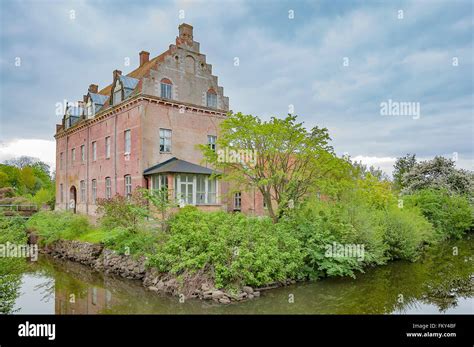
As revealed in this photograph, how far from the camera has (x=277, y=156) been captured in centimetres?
1547

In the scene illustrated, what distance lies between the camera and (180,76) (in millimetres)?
23062

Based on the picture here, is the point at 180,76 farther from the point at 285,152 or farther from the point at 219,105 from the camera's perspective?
the point at 285,152

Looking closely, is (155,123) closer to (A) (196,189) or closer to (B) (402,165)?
(A) (196,189)

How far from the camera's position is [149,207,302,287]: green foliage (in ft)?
36.8

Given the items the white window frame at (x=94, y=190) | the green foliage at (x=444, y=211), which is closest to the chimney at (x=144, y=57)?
the white window frame at (x=94, y=190)

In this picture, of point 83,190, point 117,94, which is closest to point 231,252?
point 117,94

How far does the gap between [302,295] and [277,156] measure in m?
6.41

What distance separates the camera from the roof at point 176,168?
20184mm

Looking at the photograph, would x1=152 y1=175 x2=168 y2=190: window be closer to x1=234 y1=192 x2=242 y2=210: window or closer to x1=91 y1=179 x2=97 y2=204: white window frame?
x1=234 y1=192 x2=242 y2=210: window

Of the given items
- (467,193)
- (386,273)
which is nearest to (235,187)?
(386,273)

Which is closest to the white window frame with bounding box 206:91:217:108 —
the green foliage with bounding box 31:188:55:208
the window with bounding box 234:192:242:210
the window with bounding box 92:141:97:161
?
the window with bounding box 234:192:242:210

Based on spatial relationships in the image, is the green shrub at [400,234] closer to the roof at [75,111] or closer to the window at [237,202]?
the window at [237,202]

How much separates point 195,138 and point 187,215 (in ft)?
33.1
